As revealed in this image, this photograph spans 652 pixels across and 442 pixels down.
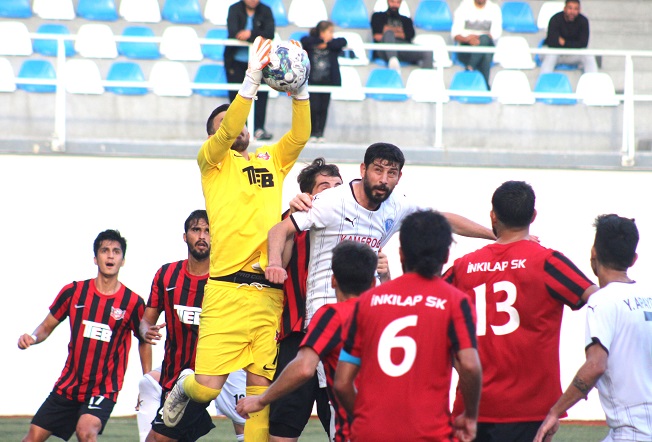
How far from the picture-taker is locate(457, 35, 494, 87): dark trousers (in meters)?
12.9

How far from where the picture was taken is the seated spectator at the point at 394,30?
12.7 metres

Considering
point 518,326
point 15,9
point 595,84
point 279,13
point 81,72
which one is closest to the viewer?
point 518,326

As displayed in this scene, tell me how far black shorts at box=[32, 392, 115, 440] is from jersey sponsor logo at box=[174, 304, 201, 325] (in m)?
0.89

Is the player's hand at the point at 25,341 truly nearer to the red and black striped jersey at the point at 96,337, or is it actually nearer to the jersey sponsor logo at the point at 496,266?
the red and black striped jersey at the point at 96,337

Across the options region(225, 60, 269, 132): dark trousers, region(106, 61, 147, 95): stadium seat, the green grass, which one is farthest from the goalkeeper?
region(106, 61, 147, 95): stadium seat

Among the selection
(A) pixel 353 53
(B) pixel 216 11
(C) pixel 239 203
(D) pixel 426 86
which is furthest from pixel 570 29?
(C) pixel 239 203

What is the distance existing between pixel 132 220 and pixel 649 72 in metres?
7.29

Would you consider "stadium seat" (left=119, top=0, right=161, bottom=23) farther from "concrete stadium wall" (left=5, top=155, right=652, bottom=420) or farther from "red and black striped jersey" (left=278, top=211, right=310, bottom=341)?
"red and black striped jersey" (left=278, top=211, right=310, bottom=341)

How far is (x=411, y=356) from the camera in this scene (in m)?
4.12

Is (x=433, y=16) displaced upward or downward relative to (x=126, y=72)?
upward

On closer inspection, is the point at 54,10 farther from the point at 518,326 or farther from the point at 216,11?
the point at 518,326

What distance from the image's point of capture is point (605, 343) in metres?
4.71

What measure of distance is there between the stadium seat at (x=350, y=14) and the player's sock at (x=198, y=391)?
8876 millimetres

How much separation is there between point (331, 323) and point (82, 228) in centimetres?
669
